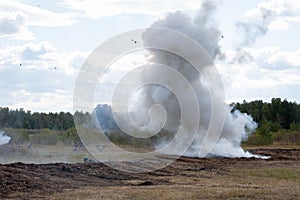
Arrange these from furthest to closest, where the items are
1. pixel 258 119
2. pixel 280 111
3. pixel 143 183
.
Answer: pixel 280 111, pixel 258 119, pixel 143 183

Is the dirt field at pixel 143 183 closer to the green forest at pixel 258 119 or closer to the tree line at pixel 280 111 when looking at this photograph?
the green forest at pixel 258 119

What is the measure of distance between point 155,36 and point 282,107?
6681 cm

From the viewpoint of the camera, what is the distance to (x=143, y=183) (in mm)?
32281

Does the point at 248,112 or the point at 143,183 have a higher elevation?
the point at 248,112

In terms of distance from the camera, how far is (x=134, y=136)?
62.2 meters

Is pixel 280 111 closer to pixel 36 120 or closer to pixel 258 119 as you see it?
pixel 258 119

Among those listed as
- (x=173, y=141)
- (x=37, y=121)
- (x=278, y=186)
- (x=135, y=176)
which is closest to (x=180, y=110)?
(x=173, y=141)

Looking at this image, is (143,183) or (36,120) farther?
(36,120)

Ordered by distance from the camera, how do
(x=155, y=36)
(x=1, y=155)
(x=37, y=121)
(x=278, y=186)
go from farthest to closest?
(x=37, y=121) → (x=155, y=36) → (x=1, y=155) → (x=278, y=186)

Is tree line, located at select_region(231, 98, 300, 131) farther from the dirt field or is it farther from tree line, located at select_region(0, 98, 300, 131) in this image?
the dirt field

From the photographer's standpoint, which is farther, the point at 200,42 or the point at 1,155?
the point at 200,42

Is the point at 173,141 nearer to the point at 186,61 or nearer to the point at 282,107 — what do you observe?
the point at 186,61

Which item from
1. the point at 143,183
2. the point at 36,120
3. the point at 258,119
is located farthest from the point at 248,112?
the point at 143,183

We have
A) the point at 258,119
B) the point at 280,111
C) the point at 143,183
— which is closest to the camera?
the point at 143,183
